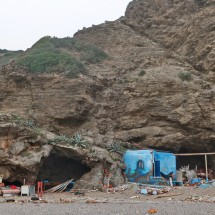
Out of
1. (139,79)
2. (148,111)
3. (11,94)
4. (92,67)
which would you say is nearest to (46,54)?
(92,67)

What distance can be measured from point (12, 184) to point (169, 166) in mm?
11080

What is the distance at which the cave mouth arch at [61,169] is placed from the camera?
2733 centimetres

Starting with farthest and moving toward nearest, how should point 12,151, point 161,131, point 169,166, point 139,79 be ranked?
point 139,79 < point 161,131 < point 169,166 < point 12,151

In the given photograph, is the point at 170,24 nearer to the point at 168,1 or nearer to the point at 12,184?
the point at 168,1

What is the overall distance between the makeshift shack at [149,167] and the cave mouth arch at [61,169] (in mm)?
3143

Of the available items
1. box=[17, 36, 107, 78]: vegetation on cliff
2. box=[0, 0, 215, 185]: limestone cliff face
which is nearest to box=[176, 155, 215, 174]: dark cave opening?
box=[0, 0, 215, 185]: limestone cliff face

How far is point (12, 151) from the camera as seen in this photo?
2408 centimetres

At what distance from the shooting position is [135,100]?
1260 inches

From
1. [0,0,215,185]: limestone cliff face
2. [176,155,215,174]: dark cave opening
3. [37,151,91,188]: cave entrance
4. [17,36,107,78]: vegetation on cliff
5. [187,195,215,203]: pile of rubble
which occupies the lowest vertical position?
[187,195,215,203]: pile of rubble

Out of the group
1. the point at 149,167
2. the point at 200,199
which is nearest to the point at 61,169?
the point at 149,167

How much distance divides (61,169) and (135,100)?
28.3 feet

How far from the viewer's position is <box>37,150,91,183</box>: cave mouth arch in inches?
1076

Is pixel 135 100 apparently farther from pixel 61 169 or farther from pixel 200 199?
pixel 200 199

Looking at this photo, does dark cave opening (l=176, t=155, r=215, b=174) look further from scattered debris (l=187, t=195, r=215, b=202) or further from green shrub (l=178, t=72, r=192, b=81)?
scattered debris (l=187, t=195, r=215, b=202)
